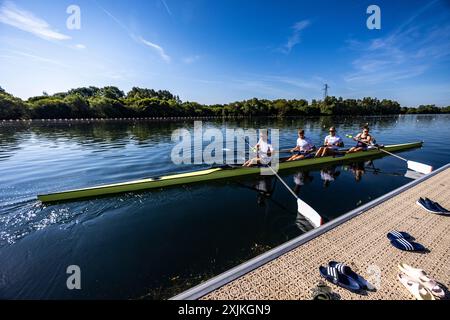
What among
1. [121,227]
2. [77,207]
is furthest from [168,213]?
[77,207]

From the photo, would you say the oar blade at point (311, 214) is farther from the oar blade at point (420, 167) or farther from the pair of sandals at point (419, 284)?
the oar blade at point (420, 167)

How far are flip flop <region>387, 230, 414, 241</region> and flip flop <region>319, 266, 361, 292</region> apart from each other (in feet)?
6.75

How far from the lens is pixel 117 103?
68562 mm

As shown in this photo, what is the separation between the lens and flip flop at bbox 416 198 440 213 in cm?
614

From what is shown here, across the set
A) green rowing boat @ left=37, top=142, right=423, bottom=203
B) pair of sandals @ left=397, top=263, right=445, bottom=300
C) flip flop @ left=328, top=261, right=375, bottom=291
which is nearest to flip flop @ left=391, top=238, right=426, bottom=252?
pair of sandals @ left=397, top=263, right=445, bottom=300

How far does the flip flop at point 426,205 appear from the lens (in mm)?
6145

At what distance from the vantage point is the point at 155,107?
75750 mm

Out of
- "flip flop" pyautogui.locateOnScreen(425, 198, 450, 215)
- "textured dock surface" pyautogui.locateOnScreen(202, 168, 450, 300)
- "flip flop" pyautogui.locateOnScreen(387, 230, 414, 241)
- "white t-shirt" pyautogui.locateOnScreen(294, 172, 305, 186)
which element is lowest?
"white t-shirt" pyautogui.locateOnScreen(294, 172, 305, 186)

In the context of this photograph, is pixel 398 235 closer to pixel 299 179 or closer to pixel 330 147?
pixel 299 179

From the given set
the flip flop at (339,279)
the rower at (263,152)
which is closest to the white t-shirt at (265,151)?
the rower at (263,152)

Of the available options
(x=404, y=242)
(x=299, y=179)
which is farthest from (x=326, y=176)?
(x=404, y=242)

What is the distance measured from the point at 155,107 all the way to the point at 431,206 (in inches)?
3082

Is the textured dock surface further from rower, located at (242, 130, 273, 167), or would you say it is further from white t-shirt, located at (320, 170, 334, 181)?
rower, located at (242, 130, 273, 167)

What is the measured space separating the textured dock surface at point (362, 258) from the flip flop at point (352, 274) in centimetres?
11
